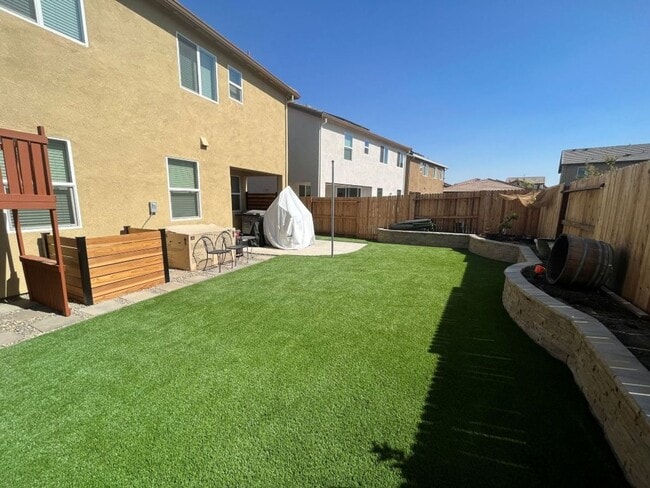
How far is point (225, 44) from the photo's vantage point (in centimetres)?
826

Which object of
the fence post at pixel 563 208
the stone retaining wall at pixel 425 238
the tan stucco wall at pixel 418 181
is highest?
the tan stucco wall at pixel 418 181

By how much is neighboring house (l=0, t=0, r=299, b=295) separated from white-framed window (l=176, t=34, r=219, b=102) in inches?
1.1

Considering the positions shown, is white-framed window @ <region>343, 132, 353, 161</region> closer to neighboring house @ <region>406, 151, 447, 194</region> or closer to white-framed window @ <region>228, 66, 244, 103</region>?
white-framed window @ <region>228, 66, 244, 103</region>

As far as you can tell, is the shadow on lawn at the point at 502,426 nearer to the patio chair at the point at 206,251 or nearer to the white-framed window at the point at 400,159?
the patio chair at the point at 206,251

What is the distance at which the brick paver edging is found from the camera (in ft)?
5.74

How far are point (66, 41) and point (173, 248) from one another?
14.5 feet

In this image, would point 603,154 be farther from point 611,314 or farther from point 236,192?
point 611,314

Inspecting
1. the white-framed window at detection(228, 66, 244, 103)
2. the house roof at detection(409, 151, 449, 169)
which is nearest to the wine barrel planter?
the white-framed window at detection(228, 66, 244, 103)

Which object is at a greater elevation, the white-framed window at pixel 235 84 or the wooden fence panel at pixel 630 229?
the white-framed window at pixel 235 84

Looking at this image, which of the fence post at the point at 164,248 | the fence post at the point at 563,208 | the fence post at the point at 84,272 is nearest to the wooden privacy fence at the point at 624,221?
the fence post at the point at 563,208

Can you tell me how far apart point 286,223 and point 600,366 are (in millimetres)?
9043

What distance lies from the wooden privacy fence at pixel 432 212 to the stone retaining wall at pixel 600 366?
7356mm

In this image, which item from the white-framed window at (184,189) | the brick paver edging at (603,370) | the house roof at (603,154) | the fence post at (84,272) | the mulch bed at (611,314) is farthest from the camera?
the house roof at (603,154)

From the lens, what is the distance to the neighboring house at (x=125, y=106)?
482 cm
